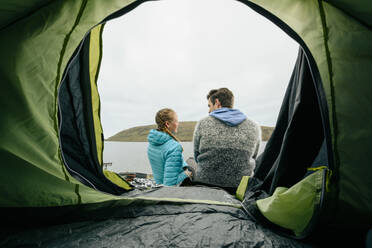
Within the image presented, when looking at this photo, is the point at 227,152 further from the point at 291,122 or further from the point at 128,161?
the point at 128,161

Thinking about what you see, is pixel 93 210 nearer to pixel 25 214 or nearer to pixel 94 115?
pixel 25 214

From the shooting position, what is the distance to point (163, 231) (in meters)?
0.82

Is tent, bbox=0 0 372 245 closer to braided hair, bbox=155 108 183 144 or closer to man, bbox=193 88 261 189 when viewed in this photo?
man, bbox=193 88 261 189

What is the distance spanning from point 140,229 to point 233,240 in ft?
1.40

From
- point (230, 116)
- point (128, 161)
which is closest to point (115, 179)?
point (230, 116)

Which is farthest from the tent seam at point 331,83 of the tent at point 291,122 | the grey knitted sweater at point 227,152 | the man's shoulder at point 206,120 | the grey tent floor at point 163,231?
the man's shoulder at point 206,120

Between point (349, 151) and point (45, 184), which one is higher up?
point (349, 151)

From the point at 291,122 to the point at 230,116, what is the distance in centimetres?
71

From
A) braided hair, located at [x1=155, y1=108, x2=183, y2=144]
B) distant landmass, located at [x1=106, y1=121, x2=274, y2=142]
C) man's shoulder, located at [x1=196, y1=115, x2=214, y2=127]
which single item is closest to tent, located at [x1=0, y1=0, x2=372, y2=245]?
man's shoulder, located at [x1=196, y1=115, x2=214, y2=127]

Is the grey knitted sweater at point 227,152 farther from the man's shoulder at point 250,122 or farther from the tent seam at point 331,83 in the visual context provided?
the tent seam at point 331,83

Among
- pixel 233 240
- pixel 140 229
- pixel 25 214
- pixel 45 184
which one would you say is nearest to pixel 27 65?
pixel 45 184

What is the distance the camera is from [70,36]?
3.23ft

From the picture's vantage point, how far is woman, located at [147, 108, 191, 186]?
194 centimetres

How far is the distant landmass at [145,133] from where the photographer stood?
240 ft
